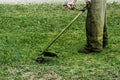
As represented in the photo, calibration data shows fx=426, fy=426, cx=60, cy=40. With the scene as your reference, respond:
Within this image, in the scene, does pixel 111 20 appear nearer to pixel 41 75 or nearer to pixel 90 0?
pixel 90 0

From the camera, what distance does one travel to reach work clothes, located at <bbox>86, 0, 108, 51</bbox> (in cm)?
677

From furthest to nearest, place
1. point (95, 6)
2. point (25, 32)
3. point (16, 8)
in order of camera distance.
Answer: point (16, 8)
point (25, 32)
point (95, 6)

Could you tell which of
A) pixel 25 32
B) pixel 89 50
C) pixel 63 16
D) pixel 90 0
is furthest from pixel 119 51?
pixel 63 16

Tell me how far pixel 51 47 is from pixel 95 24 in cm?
100

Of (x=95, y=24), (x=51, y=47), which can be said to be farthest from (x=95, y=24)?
(x=51, y=47)

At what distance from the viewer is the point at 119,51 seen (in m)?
7.23

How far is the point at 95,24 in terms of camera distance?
6.84 metres

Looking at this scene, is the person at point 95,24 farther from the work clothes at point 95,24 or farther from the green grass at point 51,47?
the green grass at point 51,47

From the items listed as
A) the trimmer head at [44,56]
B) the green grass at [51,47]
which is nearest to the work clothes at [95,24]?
the green grass at [51,47]

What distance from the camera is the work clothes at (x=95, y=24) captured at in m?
6.77

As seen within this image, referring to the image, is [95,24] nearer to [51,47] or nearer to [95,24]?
[95,24]

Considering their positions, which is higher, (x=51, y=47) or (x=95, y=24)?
(x=95, y=24)

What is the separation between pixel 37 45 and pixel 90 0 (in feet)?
4.45

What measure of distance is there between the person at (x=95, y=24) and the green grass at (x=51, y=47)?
153 millimetres
